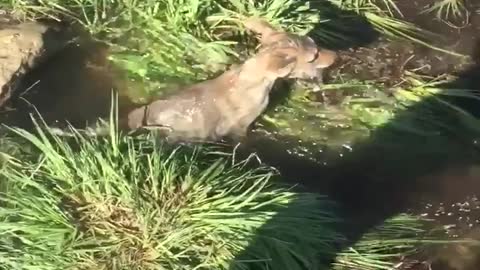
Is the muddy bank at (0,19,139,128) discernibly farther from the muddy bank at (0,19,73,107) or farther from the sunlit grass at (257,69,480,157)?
the sunlit grass at (257,69,480,157)

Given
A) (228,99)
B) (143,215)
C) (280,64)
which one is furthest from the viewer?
(228,99)

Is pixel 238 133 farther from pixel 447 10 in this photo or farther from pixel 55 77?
pixel 447 10

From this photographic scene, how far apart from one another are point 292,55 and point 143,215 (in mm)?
810

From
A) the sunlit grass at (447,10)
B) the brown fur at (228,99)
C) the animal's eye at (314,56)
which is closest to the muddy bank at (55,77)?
the brown fur at (228,99)

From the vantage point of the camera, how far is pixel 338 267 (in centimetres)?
325

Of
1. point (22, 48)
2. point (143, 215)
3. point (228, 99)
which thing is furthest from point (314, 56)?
point (22, 48)

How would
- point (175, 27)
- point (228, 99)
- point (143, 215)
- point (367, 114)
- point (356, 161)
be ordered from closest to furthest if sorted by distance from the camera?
point (143, 215), point (228, 99), point (356, 161), point (367, 114), point (175, 27)

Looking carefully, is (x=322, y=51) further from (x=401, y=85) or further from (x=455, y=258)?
(x=455, y=258)

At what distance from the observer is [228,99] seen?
141 inches

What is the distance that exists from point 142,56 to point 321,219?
1128 mm

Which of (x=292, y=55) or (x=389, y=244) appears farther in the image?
(x=292, y=55)

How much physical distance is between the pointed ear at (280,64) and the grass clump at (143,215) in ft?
1.25

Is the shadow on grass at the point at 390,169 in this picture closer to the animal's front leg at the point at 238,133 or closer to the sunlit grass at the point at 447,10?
the animal's front leg at the point at 238,133

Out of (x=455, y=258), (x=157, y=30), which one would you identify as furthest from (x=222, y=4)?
(x=455, y=258)
